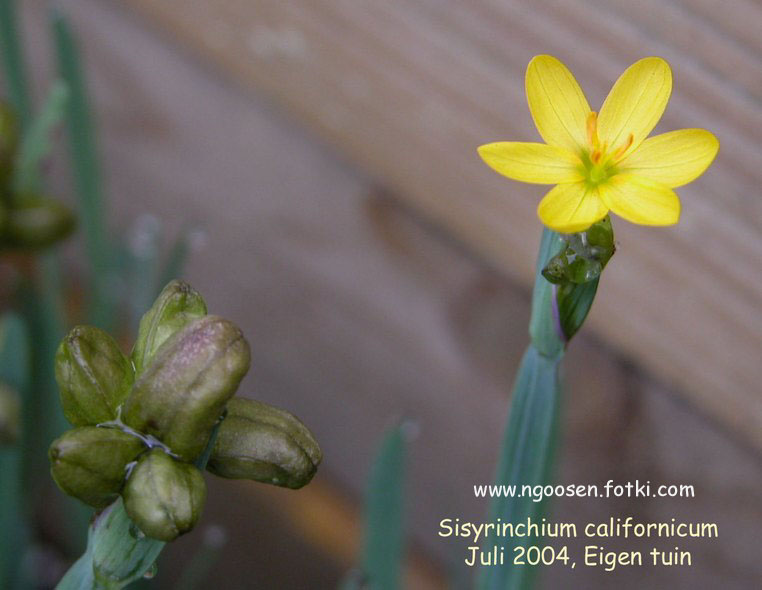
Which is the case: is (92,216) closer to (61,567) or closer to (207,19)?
(207,19)

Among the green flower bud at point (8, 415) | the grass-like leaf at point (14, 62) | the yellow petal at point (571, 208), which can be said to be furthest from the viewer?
the grass-like leaf at point (14, 62)

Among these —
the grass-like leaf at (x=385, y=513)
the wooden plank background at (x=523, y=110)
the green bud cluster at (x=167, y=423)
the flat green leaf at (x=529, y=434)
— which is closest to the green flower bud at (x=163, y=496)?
the green bud cluster at (x=167, y=423)

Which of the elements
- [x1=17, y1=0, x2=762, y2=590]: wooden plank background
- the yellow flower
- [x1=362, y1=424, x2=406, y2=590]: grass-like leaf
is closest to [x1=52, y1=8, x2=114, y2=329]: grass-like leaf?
[x1=17, y1=0, x2=762, y2=590]: wooden plank background

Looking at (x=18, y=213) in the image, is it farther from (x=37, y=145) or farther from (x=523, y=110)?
(x=523, y=110)

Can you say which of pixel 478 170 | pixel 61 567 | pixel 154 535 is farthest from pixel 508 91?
pixel 61 567

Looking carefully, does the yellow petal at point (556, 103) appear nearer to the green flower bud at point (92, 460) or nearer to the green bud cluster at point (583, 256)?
the green bud cluster at point (583, 256)

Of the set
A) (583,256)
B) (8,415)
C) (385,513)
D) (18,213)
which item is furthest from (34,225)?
(583,256)
